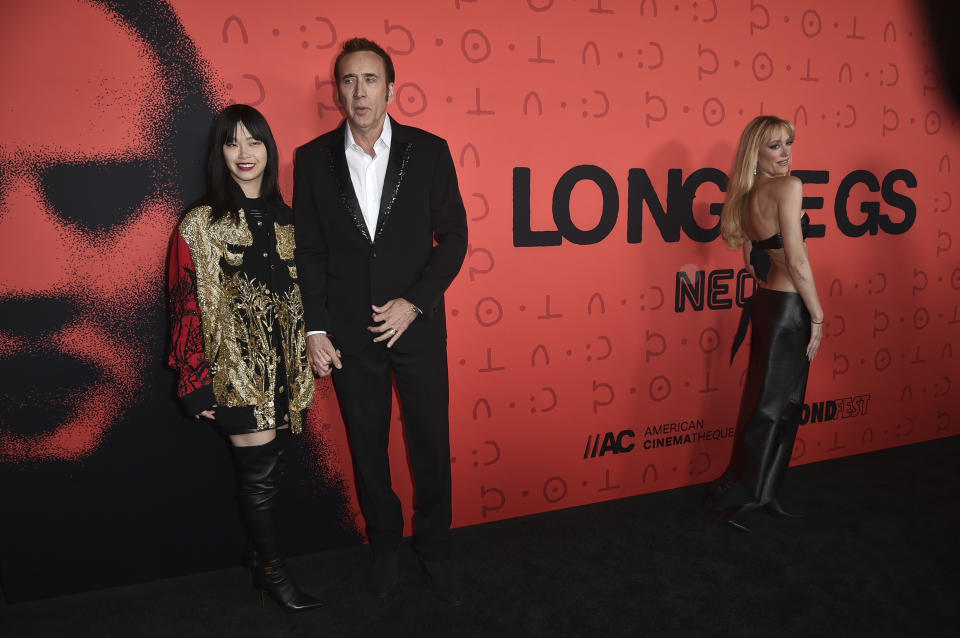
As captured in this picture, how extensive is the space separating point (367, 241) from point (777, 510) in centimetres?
225

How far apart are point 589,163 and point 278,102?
133 centimetres

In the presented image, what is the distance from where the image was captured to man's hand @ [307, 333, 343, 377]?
76.1 inches

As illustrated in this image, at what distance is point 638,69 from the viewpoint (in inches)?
100.0

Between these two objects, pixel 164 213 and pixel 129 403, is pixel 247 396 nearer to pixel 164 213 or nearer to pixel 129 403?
pixel 129 403

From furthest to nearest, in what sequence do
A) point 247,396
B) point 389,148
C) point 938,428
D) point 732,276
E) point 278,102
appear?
point 938,428, point 732,276, point 278,102, point 389,148, point 247,396

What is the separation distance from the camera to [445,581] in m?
2.09

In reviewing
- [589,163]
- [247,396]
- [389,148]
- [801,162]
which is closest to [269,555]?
[247,396]

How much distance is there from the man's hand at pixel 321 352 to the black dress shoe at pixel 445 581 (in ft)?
2.84

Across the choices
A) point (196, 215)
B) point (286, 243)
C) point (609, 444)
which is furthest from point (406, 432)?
Result: point (609, 444)

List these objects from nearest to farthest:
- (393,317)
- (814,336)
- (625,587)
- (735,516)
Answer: (393,317) < (625,587) < (814,336) < (735,516)

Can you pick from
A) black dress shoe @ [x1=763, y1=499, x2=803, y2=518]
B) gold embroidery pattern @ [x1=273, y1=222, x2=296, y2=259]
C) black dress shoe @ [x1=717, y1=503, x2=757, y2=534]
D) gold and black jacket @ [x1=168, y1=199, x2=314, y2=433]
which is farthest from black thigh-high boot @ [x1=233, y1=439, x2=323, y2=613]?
black dress shoe @ [x1=763, y1=499, x2=803, y2=518]

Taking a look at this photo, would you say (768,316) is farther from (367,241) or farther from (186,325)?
(186,325)

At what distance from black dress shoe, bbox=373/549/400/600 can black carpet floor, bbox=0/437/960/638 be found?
0.15 feet

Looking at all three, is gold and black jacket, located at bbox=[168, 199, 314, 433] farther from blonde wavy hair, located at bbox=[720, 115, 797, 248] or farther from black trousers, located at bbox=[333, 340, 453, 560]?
blonde wavy hair, located at bbox=[720, 115, 797, 248]
